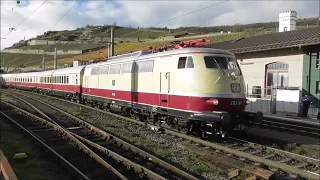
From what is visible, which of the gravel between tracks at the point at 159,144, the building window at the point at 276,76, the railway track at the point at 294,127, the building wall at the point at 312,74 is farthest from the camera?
the building window at the point at 276,76

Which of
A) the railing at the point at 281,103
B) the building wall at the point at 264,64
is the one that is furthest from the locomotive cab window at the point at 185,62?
the building wall at the point at 264,64

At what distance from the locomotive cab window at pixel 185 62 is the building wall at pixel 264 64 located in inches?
529

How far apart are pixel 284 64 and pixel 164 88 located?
14.0m

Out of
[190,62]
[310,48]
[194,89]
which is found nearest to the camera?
[194,89]

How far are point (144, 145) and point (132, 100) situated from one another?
5.34 meters

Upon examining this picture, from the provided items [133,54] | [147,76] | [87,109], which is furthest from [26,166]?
[87,109]

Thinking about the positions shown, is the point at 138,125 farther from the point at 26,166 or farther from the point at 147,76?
the point at 26,166

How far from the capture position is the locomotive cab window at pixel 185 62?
12203mm

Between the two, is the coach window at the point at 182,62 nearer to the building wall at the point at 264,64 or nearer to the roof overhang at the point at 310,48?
the roof overhang at the point at 310,48

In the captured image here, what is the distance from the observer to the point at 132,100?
666 inches

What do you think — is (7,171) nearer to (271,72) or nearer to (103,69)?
(103,69)

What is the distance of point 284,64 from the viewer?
2459 centimetres

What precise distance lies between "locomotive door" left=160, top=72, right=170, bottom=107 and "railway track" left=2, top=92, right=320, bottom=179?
5.36ft

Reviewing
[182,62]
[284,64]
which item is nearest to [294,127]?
[182,62]
